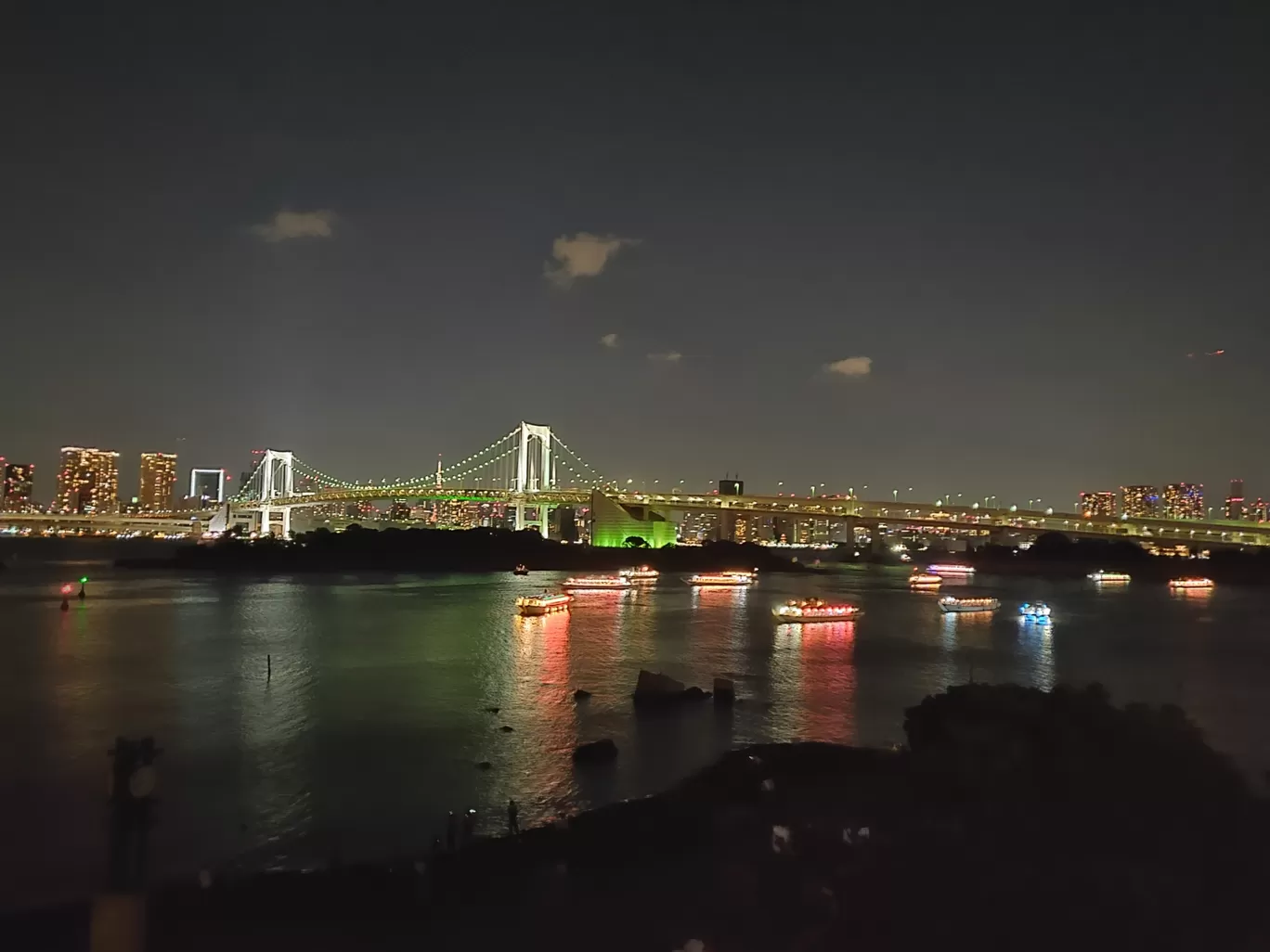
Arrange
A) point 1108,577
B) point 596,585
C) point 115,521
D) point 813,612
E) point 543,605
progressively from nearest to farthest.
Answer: point 813,612 < point 543,605 < point 596,585 < point 1108,577 < point 115,521

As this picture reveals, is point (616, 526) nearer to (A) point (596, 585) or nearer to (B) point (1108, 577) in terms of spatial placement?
(A) point (596, 585)

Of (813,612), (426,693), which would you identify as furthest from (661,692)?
(813,612)

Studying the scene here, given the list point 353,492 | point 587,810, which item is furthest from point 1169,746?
point 353,492

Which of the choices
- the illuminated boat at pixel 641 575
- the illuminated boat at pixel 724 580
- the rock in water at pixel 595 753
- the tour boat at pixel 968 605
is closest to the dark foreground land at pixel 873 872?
the rock in water at pixel 595 753

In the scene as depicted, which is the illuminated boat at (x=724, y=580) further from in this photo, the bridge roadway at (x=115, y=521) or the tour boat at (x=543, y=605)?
the bridge roadway at (x=115, y=521)

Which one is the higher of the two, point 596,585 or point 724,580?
point 596,585

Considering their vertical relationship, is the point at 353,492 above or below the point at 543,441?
below

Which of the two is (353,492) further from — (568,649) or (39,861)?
(39,861)

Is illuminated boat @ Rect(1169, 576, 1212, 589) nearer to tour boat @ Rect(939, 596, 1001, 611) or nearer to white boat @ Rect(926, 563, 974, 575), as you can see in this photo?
white boat @ Rect(926, 563, 974, 575)
